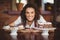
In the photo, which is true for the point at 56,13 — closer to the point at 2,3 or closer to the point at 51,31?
the point at 51,31

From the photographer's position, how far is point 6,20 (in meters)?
1.50

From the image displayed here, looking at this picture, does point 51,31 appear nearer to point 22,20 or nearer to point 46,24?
point 46,24

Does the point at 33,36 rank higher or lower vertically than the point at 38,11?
lower

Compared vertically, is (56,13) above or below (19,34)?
above

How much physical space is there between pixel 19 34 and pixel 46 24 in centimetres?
16

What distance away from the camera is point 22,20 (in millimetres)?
1502

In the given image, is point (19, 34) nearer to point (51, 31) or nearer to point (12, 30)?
point (12, 30)

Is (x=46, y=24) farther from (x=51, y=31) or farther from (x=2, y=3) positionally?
(x=2, y=3)

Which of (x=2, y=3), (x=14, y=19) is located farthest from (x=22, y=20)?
(x=2, y=3)

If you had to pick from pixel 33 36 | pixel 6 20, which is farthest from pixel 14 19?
pixel 33 36

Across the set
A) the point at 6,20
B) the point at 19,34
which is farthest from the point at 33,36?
the point at 6,20

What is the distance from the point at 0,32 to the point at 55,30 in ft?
1.00

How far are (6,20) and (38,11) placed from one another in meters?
0.19

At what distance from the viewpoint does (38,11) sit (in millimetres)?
1489
